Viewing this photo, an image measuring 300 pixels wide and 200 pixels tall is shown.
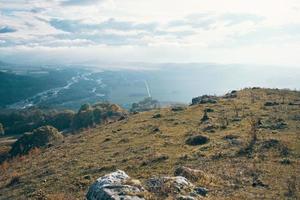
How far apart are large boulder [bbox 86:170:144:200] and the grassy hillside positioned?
155 inches

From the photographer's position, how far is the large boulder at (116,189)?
17.3m

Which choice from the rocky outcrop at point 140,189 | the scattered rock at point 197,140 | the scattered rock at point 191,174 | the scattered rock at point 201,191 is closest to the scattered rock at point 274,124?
the scattered rock at point 197,140

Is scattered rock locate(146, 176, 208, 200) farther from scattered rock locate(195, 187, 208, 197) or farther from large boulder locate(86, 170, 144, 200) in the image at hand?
large boulder locate(86, 170, 144, 200)

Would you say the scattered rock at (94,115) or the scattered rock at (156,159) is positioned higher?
the scattered rock at (156,159)

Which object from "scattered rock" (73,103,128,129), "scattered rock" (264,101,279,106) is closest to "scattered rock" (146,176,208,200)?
"scattered rock" (264,101,279,106)

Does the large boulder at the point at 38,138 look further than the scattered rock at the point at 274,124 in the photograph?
Yes

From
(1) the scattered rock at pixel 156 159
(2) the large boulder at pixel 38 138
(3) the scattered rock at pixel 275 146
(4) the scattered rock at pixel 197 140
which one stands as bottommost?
(2) the large boulder at pixel 38 138

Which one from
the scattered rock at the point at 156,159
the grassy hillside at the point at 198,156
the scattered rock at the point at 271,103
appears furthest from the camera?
the scattered rock at the point at 271,103

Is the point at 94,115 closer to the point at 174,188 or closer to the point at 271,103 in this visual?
the point at 271,103

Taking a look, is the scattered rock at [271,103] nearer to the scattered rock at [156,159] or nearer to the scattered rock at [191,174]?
the scattered rock at [156,159]

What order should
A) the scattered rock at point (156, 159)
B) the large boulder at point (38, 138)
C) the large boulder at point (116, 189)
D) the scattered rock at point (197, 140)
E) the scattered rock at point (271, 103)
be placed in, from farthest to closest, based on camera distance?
the large boulder at point (38, 138), the scattered rock at point (271, 103), the scattered rock at point (197, 140), the scattered rock at point (156, 159), the large boulder at point (116, 189)

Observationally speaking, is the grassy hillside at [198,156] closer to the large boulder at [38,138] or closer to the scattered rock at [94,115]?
the large boulder at [38,138]

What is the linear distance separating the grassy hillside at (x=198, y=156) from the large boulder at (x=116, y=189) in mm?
3945

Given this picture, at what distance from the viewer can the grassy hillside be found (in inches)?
897
